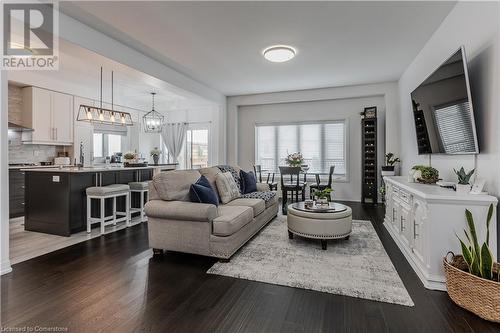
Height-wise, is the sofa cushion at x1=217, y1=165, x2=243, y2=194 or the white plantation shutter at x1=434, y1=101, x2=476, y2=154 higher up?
the white plantation shutter at x1=434, y1=101, x2=476, y2=154

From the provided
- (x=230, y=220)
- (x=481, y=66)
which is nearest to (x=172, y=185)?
(x=230, y=220)

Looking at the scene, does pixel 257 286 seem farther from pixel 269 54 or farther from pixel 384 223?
pixel 269 54

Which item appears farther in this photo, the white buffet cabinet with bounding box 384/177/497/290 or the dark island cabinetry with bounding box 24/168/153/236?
the dark island cabinetry with bounding box 24/168/153/236

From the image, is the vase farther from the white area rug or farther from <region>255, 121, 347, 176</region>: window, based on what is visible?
<region>255, 121, 347, 176</region>: window

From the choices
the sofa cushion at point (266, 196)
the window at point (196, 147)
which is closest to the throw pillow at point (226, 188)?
the sofa cushion at point (266, 196)

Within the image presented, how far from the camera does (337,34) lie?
363 centimetres

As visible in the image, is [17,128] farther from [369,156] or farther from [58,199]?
[369,156]

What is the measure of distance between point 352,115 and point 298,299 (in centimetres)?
551

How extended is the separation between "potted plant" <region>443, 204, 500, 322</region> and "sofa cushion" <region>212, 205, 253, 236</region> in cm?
193

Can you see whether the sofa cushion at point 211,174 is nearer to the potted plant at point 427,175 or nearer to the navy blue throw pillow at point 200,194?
the navy blue throw pillow at point 200,194

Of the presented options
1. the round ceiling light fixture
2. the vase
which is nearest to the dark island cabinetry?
the round ceiling light fixture

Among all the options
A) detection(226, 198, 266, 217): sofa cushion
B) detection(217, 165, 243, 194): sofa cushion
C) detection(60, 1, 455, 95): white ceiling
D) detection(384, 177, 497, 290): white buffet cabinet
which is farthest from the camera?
detection(217, 165, 243, 194): sofa cushion

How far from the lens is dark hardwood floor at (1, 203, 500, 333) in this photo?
70.8 inches

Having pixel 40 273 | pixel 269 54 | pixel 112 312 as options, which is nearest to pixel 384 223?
pixel 269 54
